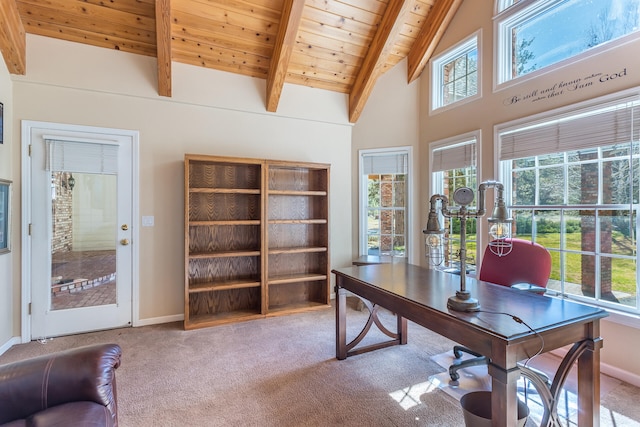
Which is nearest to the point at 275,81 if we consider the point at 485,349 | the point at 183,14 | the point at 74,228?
the point at 183,14

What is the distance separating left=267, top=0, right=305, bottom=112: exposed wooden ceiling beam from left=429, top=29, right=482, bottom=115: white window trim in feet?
6.31

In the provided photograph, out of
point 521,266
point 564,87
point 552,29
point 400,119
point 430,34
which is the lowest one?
point 521,266

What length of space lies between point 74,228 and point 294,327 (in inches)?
98.7

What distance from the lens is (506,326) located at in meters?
1.37

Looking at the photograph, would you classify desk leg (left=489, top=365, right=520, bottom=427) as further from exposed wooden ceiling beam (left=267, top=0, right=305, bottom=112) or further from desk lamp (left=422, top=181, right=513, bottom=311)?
exposed wooden ceiling beam (left=267, top=0, right=305, bottom=112)

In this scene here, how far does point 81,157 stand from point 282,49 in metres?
2.37

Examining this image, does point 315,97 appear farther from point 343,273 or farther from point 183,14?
point 343,273

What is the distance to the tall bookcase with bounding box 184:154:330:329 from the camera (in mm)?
3512

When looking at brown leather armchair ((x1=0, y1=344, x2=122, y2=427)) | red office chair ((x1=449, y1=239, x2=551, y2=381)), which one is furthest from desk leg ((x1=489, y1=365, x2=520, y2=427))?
brown leather armchair ((x1=0, y1=344, x2=122, y2=427))

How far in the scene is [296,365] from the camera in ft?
8.27

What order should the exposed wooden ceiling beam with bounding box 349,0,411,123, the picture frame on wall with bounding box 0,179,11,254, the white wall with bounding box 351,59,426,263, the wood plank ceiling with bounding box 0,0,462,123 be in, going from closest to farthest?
the picture frame on wall with bounding box 0,179,11,254 → the wood plank ceiling with bounding box 0,0,462,123 → the exposed wooden ceiling beam with bounding box 349,0,411,123 → the white wall with bounding box 351,59,426,263

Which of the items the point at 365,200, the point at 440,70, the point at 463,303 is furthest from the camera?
the point at 365,200

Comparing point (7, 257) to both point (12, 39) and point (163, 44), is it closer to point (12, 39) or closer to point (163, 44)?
point (12, 39)

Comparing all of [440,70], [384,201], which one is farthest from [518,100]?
[384,201]
